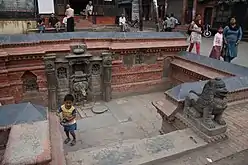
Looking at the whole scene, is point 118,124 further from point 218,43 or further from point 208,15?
point 208,15

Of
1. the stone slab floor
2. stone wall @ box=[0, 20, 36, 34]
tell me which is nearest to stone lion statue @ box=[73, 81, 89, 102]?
the stone slab floor

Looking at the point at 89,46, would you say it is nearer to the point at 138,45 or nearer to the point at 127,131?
the point at 138,45

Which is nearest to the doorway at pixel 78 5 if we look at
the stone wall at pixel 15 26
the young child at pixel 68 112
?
the stone wall at pixel 15 26

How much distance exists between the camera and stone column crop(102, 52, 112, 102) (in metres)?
8.96

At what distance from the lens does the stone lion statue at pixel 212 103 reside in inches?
154

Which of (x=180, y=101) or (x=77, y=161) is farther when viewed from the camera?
(x=180, y=101)

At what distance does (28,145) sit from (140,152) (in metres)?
1.68

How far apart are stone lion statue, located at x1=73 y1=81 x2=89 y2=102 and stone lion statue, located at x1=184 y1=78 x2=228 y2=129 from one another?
5491 millimetres

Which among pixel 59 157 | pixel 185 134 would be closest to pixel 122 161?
pixel 59 157

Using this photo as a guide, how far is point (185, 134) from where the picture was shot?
→ 416cm

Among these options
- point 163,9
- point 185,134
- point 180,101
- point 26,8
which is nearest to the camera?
point 185,134

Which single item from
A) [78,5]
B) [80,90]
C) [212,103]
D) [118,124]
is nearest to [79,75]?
[80,90]

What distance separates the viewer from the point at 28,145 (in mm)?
2746

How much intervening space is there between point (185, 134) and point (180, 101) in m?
0.95
